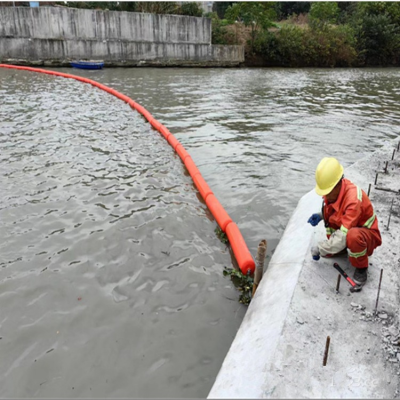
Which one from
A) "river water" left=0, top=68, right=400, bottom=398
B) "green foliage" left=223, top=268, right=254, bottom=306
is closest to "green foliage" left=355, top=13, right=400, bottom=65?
"river water" left=0, top=68, right=400, bottom=398

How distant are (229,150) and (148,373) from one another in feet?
21.2

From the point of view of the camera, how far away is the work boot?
3451 millimetres

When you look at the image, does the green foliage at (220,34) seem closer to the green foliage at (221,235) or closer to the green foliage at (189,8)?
the green foliage at (189,8)

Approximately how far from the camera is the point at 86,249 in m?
4.75

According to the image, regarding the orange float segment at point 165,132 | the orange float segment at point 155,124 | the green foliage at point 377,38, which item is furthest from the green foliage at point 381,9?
the orange float segment at point 165,132

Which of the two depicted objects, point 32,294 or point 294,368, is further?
point 32,294

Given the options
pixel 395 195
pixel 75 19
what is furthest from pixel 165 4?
pixel 395 195

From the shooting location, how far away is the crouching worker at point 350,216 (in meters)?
3.34

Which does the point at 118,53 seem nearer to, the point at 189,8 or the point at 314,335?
the point at 189,8

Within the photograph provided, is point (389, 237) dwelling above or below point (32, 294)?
above

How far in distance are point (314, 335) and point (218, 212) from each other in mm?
2862

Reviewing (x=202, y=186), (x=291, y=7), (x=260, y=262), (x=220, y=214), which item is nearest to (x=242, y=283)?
(x=260, y=262)

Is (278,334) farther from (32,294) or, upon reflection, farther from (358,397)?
(32,294)

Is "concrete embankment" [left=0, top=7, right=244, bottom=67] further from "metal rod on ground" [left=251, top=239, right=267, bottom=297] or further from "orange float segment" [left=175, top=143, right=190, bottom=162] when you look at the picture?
"metal rod on ground" [left=251, top=239, right=267, bottom=297]
